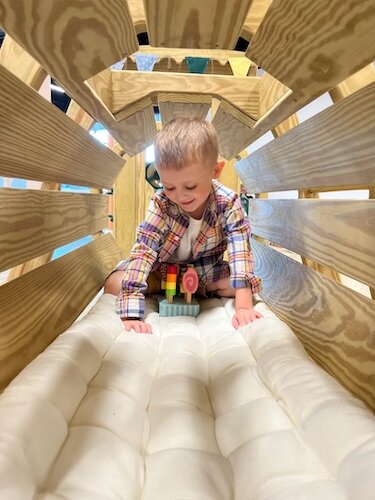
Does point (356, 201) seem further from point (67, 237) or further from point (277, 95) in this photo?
point (67, 237)

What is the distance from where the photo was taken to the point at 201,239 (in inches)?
58.3

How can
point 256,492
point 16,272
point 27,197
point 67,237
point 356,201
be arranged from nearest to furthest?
1. point 256,492
2. point 356,201
3. point 27,197
4. point 67,237
5. point 16,272

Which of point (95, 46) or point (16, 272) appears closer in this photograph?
point (95, 46)

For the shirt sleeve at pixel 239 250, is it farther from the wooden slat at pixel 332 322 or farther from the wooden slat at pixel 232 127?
the wooden slat at pixel 232 127

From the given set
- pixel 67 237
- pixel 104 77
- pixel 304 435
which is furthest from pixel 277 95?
pixel 304 435

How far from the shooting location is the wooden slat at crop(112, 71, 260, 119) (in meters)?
1.58

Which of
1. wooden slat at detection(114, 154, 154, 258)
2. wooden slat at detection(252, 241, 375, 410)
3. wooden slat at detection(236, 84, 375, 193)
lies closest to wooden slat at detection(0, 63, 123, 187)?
wooden slat at detection(236, 84, 375, 193)

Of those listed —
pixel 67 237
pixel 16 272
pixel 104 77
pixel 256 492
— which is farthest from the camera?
pixel 104 77

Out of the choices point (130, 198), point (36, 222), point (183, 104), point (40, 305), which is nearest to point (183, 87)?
point (183, 104)

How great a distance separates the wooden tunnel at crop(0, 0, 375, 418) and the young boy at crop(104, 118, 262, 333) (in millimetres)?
143

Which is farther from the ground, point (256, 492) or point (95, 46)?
point (95, 46)

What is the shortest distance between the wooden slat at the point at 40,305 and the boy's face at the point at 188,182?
38 cm

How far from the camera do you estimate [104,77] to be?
4.86ft

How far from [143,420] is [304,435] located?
260 mm
